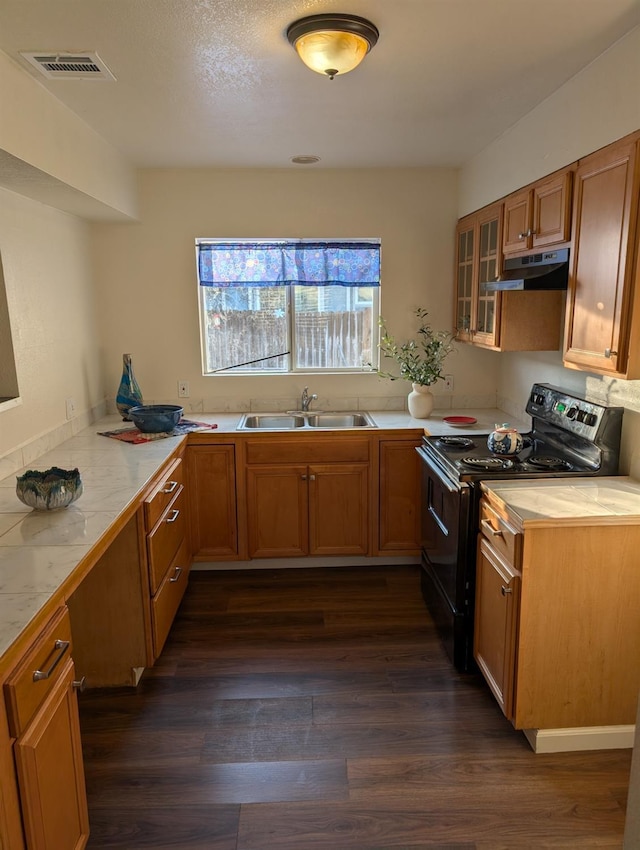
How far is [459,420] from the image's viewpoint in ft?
11.8

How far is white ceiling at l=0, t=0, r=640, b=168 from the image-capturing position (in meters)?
1.78

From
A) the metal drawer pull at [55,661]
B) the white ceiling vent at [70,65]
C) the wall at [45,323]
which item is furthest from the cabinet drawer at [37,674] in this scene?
the white ceiling vent at [70,65]

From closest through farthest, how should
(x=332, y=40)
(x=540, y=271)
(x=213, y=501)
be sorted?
(x=332, y=40) < (x=540, y=271) < (x=213, y=501)

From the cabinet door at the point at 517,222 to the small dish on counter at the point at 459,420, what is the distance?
39.8 inches

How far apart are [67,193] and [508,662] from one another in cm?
270

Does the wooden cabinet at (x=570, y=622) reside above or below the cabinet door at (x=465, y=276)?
below

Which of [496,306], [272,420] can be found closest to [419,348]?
[496,306]

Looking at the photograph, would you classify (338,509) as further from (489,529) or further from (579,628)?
(579,628)

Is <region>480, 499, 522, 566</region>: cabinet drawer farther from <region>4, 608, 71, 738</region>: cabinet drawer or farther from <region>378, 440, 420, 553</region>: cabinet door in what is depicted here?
<region>4, 608, 71, 738</region>: cabinet drawer

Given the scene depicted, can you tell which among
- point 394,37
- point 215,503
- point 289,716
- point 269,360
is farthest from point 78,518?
point 269,360

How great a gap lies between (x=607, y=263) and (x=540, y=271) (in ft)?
1.59

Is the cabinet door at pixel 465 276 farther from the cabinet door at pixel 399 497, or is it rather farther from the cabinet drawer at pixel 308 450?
the cabinet drawer at pixel 308 450

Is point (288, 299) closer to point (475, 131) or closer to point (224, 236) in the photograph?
point (224, 236)

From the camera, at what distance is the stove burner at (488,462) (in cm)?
259
